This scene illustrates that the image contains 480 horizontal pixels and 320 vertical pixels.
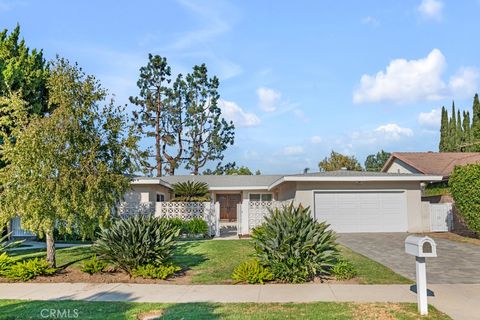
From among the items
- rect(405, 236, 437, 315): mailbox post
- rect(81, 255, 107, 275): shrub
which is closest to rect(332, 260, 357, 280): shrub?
rect(405, 236, 437, 315): mailbox post

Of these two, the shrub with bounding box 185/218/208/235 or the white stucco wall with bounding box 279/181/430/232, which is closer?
the shrub with bounding box 185/218/208/235

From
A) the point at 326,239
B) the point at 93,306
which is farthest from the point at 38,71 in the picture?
the point at 326,239

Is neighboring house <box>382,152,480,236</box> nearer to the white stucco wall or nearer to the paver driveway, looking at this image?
the white stucco wall

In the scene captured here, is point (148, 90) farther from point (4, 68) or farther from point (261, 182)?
point (4, 68)

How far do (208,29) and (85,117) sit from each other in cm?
586

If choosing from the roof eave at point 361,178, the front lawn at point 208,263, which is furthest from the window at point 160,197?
the front lawn at point 208,263

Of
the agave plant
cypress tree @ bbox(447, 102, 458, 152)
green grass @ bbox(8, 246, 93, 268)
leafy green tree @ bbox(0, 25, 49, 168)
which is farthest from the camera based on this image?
cypress tree @ bbox(447, 102, 458, 152)

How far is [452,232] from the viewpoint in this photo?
769 inches

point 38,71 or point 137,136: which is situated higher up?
point 38,71

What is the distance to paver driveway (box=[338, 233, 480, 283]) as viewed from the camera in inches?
381

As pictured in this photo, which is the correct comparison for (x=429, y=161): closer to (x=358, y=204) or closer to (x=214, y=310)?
(x=358, y=204)

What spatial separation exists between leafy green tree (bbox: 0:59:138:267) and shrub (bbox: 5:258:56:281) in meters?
0.51

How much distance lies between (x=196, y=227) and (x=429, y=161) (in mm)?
17613

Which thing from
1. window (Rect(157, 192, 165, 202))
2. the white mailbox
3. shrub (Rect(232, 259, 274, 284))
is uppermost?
window (Rect(157, 192, 165, 202))
